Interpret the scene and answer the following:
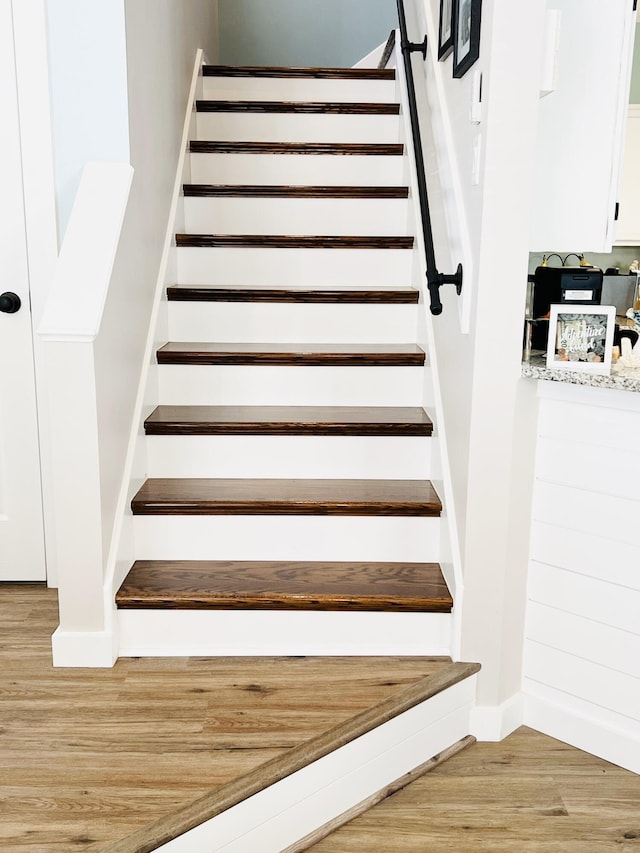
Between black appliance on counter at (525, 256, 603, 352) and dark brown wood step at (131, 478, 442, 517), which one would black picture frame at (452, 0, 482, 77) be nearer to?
black appliance on counter at (525, 256, 603, 352)

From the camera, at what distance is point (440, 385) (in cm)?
255

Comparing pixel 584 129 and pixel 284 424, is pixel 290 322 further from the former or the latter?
pixel 584 129

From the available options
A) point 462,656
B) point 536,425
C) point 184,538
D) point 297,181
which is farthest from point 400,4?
point 462,656

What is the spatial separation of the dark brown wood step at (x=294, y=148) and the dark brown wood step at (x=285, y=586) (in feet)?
6.38

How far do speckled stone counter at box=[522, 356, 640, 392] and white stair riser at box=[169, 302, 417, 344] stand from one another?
102 cm

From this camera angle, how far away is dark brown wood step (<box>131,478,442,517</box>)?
7.80 ft

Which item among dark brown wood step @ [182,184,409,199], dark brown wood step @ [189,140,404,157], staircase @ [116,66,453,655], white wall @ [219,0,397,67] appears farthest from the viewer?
white wall @ [219,0,397,67]

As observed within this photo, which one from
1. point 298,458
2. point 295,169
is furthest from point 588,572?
point 295,169

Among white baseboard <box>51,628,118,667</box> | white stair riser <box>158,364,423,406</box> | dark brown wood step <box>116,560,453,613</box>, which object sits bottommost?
white baseboard <box>51,628,118,667</box>

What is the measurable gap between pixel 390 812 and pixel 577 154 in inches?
68.3

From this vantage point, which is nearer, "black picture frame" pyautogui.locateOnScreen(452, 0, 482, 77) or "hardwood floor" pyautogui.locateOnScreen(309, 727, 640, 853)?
"hardwood floor" pyautogui.locateOnScreen(309, 727, 640, 853)

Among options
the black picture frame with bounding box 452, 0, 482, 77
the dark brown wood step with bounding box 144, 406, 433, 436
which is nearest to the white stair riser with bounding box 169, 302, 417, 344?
the dark brown wood step with bounding box 144, 406, 433, 436

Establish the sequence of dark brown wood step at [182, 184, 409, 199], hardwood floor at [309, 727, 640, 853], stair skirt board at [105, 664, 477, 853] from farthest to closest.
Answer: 1. dark brown wood step at [182, 184, 409, 199]
2. hardwood floor at [309, 727, 640, 853]
3. stair skirt board at [105, 664, 477, 853]

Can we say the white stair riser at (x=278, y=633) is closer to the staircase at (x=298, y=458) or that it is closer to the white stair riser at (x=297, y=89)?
the staircase at (x=298, y=458)
